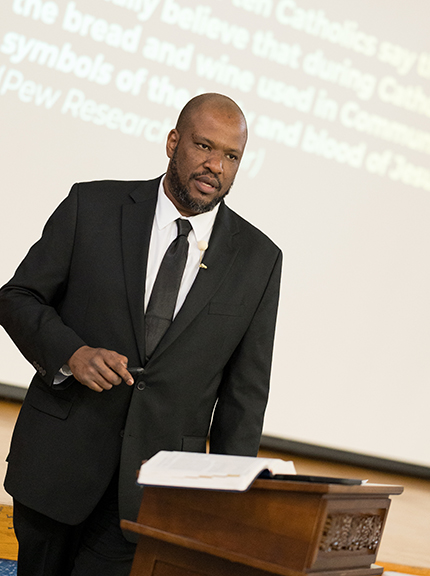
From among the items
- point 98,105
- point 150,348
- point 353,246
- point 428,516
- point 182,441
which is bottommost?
point 428,516

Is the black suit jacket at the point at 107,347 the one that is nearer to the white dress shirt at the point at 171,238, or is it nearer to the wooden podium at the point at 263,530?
the white dress shirt at the point at 171,238

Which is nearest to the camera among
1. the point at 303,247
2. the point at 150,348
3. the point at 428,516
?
the point at 150,348

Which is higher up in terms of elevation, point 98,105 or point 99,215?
point 98,105

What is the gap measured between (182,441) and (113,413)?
190 millimetres

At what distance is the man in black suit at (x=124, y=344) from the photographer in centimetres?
176

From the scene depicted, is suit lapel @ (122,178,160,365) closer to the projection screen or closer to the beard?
the beard

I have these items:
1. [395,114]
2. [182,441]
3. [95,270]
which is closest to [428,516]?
[395,114]

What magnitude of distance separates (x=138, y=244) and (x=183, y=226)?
13 cm

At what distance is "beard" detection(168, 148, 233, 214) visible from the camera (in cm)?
189

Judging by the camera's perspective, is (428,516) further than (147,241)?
Yes

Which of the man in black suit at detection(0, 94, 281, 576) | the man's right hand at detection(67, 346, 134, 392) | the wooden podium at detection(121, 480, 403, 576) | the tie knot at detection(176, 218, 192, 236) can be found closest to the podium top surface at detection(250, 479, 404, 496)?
the wooden podium at detection(121, 480, 403, 576)

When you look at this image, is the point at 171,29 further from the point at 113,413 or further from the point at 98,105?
the point at 113,413

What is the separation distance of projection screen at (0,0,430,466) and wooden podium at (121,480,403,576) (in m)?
3.20

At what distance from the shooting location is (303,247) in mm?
4738
